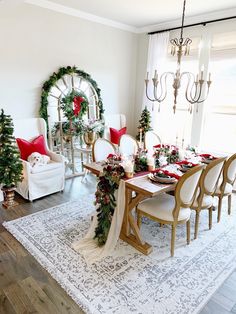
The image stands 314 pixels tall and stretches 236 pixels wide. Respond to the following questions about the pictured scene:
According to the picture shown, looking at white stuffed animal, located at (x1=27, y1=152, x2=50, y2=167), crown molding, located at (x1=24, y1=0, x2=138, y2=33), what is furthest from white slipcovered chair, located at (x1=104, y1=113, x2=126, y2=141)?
crown molding, located at (x1=24, y1=0, x2=138, y2=33)

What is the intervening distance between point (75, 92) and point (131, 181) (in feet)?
9.03

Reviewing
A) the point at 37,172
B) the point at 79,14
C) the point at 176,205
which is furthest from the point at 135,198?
the point at 79,14

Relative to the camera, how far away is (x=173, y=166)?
10.5ft

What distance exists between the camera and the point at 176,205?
251cm

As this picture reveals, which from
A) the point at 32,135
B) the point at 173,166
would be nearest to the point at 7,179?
the point at 32,135

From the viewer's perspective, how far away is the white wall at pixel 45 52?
3.91 metres

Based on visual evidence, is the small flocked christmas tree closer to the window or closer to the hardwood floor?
the window

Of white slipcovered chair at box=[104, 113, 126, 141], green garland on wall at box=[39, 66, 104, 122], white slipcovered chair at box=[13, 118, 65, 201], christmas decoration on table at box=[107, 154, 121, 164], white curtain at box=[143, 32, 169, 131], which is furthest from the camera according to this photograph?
white slipcovered chair at box=[104, 113, 126, 141]

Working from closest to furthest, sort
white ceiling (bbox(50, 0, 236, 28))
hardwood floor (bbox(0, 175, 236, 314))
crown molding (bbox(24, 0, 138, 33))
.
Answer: hardwood floor (bbox(0, 175, 236, 314)), white ceiling (bbox(50, 0, 236, 28)), crown molding (bbox(24, 0, 138, 33))

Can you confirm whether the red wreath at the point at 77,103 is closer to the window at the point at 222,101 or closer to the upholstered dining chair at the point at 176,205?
the window at the point at 222,101

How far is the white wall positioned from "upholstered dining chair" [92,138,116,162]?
160cm

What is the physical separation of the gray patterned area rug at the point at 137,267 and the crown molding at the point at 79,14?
3.43 m

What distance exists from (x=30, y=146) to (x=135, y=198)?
2112 millimetres

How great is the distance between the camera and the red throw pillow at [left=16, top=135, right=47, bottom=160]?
3871 mm
